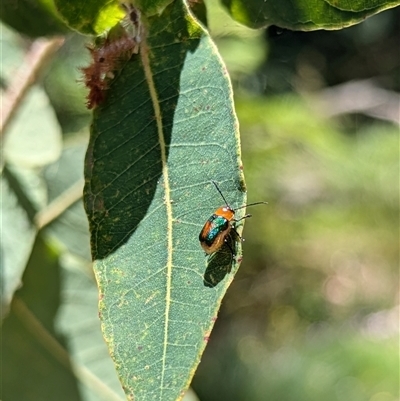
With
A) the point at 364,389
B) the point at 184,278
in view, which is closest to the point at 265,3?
the point at 184,278

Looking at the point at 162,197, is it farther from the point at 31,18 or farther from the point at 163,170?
the point at 31,18

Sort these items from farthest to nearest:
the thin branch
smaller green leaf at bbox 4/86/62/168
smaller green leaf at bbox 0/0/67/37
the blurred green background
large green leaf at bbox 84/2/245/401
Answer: the blurred green background
smaller green leaf at bbox 4/86/62/168
the thin branch
smaller green leaf at bbox 0/0/67/37
large green leaf at bbox 84/2/245/401

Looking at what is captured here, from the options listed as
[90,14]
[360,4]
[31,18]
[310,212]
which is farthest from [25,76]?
[310,212]

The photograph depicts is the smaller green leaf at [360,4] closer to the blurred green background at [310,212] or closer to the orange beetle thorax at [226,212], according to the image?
the orange beetle thorax at [226,212]

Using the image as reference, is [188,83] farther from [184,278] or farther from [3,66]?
[3,66]

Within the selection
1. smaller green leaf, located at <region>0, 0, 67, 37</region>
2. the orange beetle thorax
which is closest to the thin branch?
smaller green leaf, located at <region>0, 0, 67, 37</region>

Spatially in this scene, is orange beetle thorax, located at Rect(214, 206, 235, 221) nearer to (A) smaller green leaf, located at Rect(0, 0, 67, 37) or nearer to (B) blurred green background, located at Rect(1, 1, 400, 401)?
(A) smaller green leaf, located at Rect(0, 0, 67, 37)

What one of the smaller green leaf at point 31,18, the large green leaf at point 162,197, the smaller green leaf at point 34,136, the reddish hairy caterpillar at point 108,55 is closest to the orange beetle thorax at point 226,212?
the large green leaf at point 162,197
